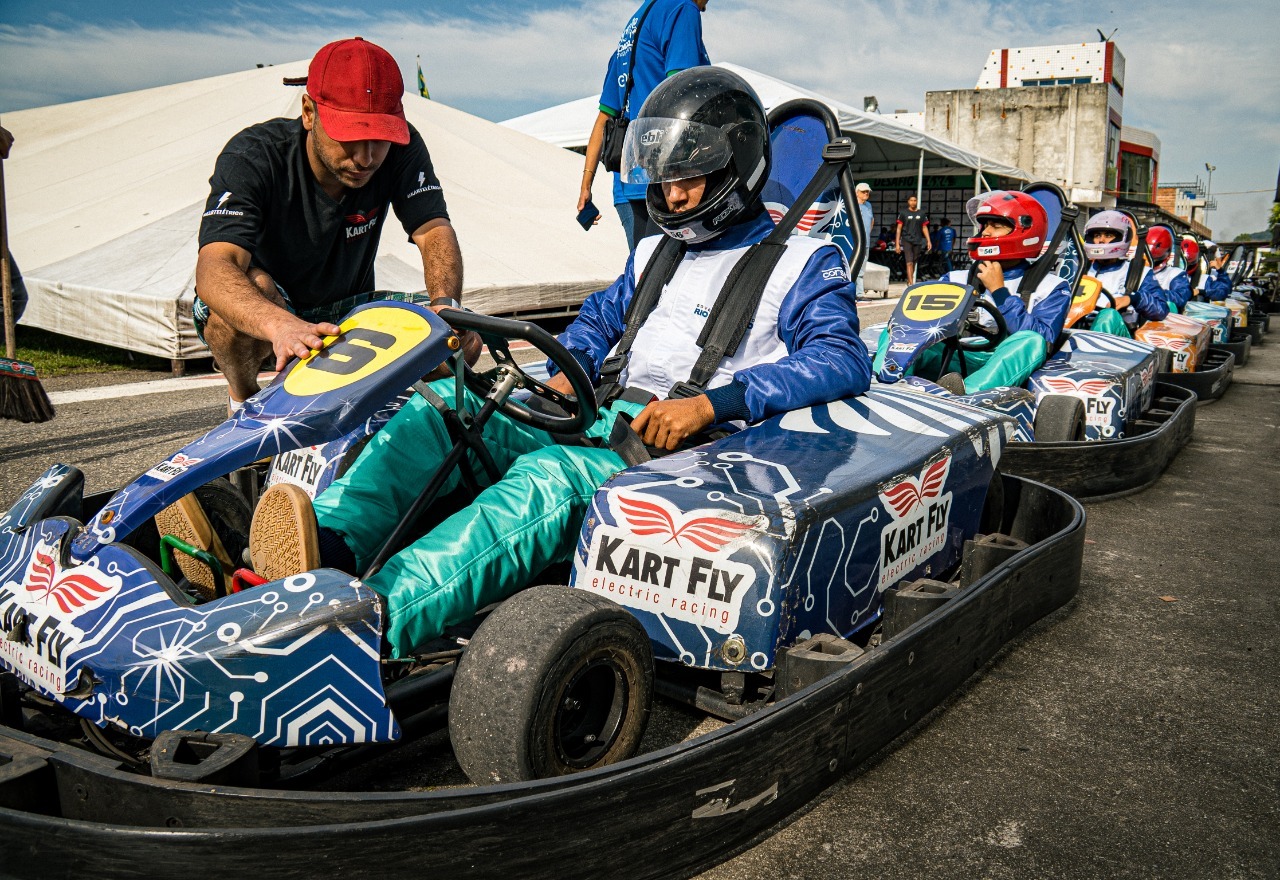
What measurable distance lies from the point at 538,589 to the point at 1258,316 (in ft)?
42.5

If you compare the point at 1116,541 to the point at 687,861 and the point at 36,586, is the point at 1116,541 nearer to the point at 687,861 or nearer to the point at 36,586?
the point at 687,861

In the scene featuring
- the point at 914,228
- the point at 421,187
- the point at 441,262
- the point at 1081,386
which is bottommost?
the point at 1081,386

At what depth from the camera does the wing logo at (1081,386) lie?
4.59 m

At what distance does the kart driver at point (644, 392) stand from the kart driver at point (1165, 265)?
7077 mm

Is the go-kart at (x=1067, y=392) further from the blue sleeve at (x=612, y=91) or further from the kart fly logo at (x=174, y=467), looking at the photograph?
the kart fly logo at (x=174, y=467)

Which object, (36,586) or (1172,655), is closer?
(36,586)

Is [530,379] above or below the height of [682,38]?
below

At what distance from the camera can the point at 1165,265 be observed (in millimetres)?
9078

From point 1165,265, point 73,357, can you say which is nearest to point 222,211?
point 73,357

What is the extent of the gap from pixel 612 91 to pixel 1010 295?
2218 mm

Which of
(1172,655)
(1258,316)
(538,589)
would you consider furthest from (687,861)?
(1258,316)

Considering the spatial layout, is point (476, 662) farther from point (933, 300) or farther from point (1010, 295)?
point (1010, 295)

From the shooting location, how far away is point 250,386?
3252mm

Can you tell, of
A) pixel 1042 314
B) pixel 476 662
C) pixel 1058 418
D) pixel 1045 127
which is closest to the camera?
pixel 476 662
